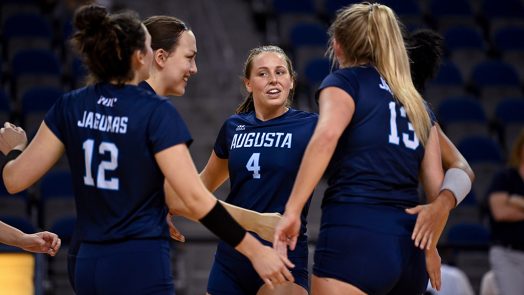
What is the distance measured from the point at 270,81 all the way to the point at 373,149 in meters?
1.10

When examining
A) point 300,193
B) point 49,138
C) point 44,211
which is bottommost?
point 44,211

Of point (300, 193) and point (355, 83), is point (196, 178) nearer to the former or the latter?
point (300, 193)

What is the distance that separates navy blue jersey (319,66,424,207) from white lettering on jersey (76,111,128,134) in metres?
0.88

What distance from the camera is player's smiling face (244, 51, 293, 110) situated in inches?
185

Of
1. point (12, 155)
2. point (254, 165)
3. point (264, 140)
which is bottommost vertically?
point (254, 165)

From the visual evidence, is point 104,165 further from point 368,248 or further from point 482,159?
point 482,159

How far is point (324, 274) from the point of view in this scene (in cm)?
377

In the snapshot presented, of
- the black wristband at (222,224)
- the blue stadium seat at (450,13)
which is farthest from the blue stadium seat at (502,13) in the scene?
the black wristband at (222,224)

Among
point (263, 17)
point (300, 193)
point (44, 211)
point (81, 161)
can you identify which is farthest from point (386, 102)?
point (263, 17)

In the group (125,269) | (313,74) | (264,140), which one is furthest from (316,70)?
(125,269)

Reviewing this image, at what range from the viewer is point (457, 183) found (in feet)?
13.4

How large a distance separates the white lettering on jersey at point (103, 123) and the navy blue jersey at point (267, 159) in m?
1.20

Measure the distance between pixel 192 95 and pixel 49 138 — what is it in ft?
26.7

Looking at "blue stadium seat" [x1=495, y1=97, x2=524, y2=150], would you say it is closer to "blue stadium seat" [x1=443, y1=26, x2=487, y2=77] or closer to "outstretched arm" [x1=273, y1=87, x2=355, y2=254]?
"blue stadium seat" [x1=443, y1=26, x2=487, y2=77]
